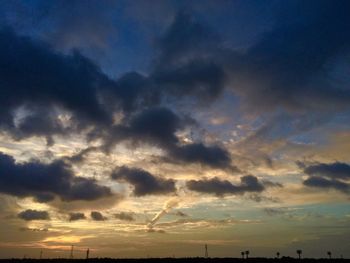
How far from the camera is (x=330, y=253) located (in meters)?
176
